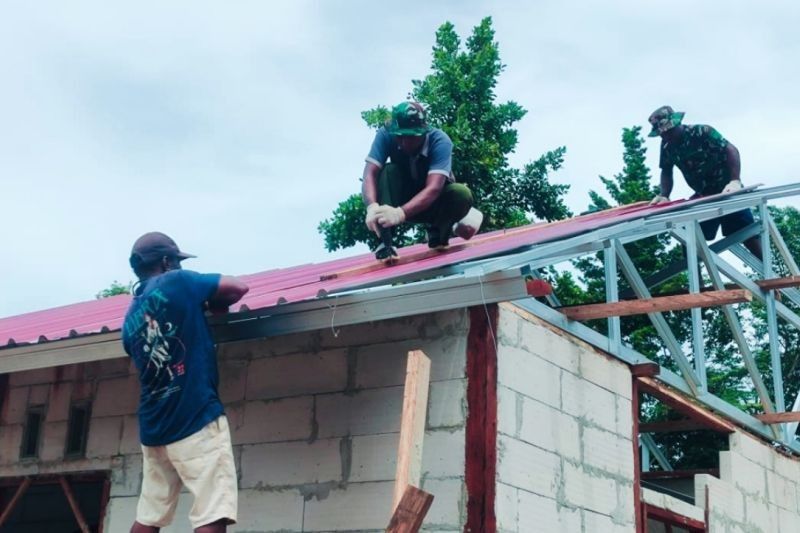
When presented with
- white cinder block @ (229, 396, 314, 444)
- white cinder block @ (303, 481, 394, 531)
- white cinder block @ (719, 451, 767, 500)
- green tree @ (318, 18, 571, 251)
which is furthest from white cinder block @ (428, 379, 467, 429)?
green tree @ (318, 18, 571, 251)

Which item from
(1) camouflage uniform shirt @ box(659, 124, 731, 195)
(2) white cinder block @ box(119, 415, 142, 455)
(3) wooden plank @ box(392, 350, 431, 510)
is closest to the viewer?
(3) wooden plank @ box(392, 350, 431, 510)

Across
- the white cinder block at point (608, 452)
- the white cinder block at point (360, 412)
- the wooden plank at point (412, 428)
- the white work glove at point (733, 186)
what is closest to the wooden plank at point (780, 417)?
the white work glove at point (733, 186)

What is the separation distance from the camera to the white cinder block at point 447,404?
5641 millimetres

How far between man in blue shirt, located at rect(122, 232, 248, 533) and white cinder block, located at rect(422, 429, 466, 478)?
48.5 inches

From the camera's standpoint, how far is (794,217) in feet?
75.2

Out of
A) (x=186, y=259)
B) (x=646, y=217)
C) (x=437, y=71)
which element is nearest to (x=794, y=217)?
(x=437, y=71)

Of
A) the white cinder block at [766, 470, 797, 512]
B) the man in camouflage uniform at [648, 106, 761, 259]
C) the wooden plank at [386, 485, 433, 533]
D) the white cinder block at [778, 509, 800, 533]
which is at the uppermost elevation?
the man in camouflage uniform at [648, 106, 761, 259]

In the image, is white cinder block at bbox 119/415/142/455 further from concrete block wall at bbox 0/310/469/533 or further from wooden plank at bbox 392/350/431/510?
wooden plank at bbox 392/350/431/510

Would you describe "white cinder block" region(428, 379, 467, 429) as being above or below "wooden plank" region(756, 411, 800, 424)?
below

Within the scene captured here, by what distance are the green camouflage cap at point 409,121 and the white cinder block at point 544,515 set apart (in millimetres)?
2369

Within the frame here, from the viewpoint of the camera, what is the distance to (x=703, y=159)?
9.88m

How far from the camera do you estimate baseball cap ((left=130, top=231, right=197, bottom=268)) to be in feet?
16.7

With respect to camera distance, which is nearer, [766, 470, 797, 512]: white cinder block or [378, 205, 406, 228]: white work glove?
[378, 205, 406, 228]: white work glove

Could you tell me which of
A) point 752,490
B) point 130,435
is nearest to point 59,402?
point 130,435
